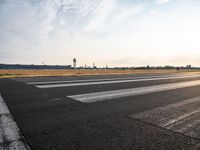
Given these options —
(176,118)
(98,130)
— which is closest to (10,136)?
(98,130)

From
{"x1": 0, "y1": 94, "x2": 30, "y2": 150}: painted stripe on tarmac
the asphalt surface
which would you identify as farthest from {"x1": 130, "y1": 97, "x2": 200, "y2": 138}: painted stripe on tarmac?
{"x1": 0, "y1": 94, "x2": 30, "y2": 150}: painted stripe on tarmac

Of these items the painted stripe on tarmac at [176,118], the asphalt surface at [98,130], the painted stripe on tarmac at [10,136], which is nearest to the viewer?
the painted stripe on tarmac at [10,136]

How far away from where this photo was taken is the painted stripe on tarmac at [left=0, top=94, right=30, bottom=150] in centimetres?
239

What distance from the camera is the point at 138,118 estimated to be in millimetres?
3848

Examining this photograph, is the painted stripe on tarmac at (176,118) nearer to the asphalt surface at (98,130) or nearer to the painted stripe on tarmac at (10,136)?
the asphalt surface at (98,130)

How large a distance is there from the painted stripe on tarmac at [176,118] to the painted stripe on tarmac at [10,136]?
97.0 inches

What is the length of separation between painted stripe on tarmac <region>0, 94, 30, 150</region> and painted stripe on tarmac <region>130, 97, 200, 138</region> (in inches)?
97.0

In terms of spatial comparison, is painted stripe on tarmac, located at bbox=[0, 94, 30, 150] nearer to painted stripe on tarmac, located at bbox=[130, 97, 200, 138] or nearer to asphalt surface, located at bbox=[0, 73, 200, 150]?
asphalt surface, located at bbox=[0, 73, 200, 150]

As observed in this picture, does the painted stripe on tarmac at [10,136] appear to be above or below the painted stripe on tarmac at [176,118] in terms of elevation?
above

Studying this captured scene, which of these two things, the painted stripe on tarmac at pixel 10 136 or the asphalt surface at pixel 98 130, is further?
the asphalt surface at pixel 98 130

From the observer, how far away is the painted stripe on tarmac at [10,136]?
2.39 metres

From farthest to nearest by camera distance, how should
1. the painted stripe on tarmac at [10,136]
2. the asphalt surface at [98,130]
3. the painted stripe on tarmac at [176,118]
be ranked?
1. the painted stripe on tarmac at [176,118]
2. the asphalt surface at [98,130]
3. the painted stripe on tarmac at [10,136]

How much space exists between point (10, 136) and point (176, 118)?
348 cm

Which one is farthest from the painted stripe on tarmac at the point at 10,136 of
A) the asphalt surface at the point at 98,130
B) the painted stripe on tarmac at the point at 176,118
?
the painted stripe on tarmac at the point at 176,118
